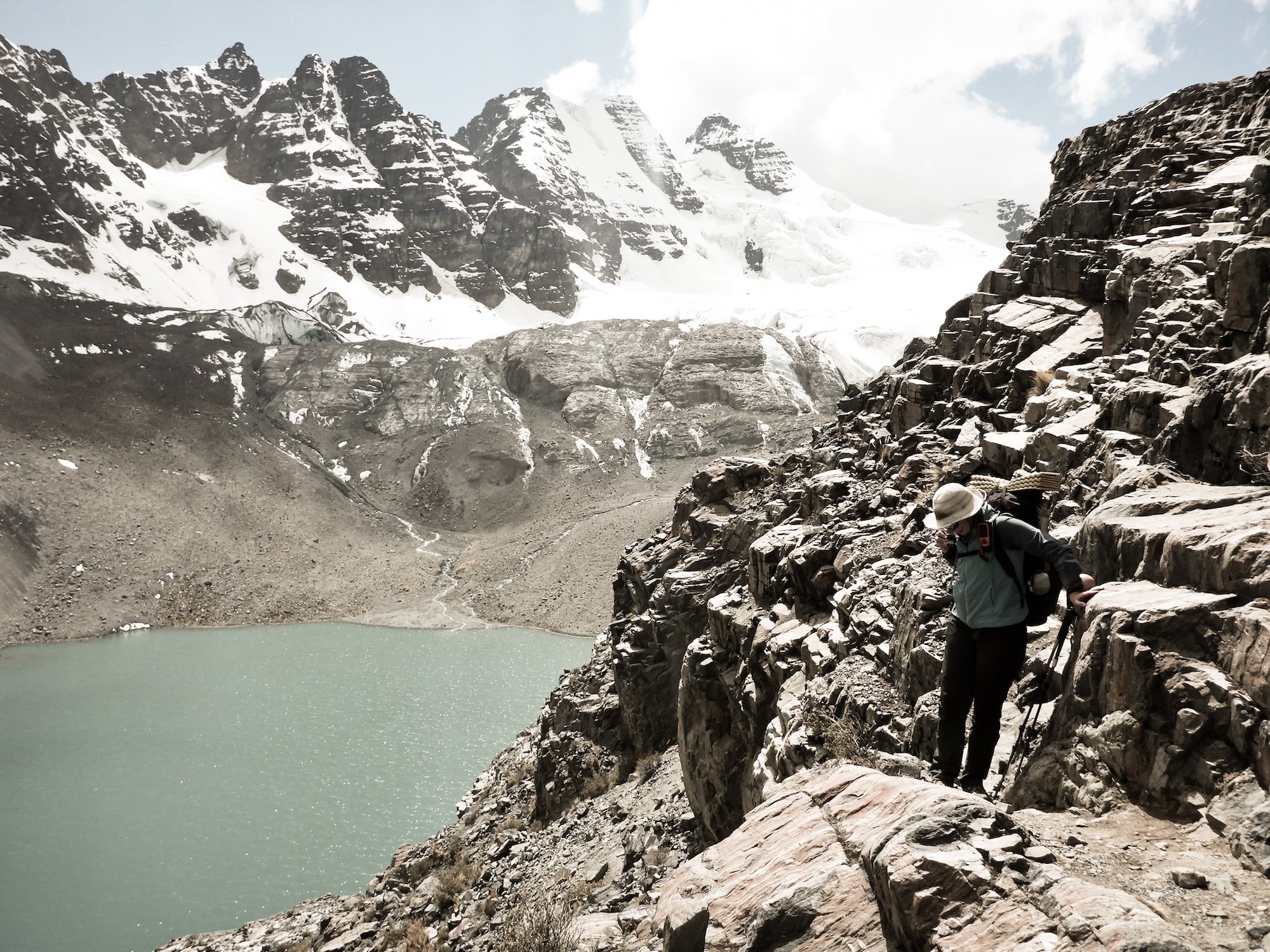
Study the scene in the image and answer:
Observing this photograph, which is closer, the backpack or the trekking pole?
the backpack

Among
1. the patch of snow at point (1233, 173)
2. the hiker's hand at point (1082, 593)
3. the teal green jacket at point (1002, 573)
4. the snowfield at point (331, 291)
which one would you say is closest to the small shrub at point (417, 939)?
the teal green jacket at point (1002, 573)

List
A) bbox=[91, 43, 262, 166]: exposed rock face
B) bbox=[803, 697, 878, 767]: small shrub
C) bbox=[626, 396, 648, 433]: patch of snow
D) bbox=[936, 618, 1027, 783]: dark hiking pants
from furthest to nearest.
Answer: bbox=[91, 43, 262, 166]: exposed rock face → bbox=[626, 396, 648, 433]: patch of snow → bbox=[803, 697, 878, 767]: small shrub → bbox=[936, 618, 1027, 783]: dark hiking pants

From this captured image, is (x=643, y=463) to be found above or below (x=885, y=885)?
below

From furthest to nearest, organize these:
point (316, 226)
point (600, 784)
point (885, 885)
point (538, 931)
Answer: point (316, 226) → point (600, 784) → point (538, 931) → point (885, 885)

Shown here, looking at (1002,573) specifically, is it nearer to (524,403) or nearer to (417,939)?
(417,939)

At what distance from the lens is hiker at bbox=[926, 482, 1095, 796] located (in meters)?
6.04

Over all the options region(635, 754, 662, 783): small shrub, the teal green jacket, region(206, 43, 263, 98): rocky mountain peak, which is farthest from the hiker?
region(206, 43, 263, 98): rocky mountain peak

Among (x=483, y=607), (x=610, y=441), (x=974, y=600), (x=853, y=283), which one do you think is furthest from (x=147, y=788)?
(x=853, y=283)

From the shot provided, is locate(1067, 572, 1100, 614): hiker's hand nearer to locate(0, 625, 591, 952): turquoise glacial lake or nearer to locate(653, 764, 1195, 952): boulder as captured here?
locate(653, 764, 1195, 952): boulder

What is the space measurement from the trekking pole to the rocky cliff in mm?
126

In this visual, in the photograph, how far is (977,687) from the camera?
20.7 feet

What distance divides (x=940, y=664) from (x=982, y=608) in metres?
2.92

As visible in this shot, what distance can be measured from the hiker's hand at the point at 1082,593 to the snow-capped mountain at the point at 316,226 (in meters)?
128

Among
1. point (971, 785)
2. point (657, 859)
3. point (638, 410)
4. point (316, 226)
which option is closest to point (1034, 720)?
point (971, 785)
